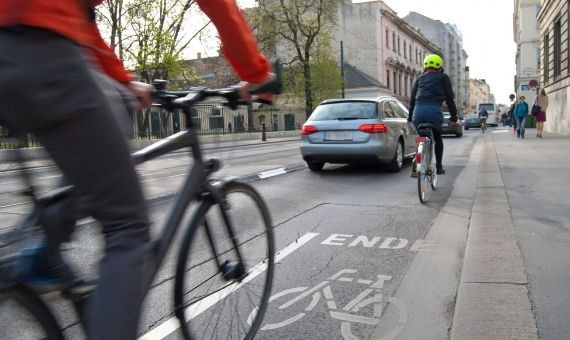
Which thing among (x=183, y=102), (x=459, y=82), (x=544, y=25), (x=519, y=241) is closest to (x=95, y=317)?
(x=183, y=102)

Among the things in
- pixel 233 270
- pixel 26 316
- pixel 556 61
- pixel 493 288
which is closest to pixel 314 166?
pixel 493 288

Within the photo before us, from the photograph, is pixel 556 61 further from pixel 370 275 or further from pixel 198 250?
pixel 198 250

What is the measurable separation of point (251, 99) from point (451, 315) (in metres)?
1.88

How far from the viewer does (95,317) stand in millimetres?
1594

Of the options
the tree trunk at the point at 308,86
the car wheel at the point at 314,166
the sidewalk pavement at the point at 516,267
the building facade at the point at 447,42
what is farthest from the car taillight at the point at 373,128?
the building facade at the point at 447,42

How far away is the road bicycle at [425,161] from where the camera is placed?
6.78m

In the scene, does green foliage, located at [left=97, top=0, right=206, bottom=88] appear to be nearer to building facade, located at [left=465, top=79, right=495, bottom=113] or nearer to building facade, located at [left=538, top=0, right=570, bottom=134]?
building facade, located at [left=538, top=0, right=570, bottom=134]

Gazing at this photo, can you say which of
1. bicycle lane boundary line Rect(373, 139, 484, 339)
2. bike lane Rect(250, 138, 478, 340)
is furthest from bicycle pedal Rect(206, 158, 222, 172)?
bicycle lane boundary line Rect(373, 139, 484, 339)

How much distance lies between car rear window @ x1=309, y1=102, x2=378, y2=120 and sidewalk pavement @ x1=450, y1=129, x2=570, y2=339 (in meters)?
2.93

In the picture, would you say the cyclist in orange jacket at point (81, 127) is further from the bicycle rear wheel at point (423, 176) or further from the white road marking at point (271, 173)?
the white road marking at point (271, 173)

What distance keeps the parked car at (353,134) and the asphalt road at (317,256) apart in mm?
1450

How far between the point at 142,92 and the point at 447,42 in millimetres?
102082

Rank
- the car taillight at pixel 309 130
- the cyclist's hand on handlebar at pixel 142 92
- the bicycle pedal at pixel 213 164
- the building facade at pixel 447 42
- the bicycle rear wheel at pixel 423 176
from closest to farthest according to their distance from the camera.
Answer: the cyclist's hand on handlebar at pixel 142 92
the bicycle pedal at pixel 213 164
the bicycle rear wheel at pixel 423 176
the car taillight at pixel 309 130
the building facade at pixel 447 42

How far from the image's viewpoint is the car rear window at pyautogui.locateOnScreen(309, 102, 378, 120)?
9969 mm
